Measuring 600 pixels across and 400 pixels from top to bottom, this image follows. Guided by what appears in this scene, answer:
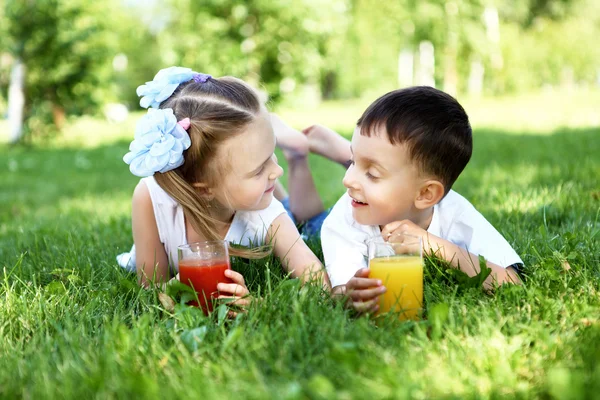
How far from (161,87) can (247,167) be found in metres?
0.52

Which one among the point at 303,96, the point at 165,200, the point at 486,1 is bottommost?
the point at 303,96

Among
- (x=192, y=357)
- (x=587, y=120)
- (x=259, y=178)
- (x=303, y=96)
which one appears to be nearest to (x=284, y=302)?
(x=192, y=357)

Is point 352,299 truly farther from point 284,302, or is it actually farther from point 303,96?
point 303,96

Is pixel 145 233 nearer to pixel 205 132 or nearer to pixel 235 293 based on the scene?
pixel 205 132

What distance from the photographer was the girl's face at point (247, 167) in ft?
7.97

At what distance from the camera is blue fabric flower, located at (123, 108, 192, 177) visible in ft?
7.63

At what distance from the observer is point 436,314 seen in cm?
173

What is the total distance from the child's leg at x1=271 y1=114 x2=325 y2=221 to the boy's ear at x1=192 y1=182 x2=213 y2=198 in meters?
0.83

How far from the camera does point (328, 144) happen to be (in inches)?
131

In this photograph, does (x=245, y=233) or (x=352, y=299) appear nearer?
(x=352, y=299)

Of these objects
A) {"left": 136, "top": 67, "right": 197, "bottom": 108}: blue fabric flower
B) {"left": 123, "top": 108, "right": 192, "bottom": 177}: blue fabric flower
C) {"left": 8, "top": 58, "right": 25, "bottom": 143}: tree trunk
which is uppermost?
{"left": 136, "top": 67, "right": 197, "bottom": 108}: blue fabric flower

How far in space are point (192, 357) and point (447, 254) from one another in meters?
1.05

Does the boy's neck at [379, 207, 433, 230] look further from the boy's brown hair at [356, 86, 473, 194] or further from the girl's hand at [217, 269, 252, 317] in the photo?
the girl's hand at [217, 269, 252, 317]

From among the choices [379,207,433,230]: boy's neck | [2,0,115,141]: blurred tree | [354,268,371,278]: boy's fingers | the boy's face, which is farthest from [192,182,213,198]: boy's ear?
[2,0,115,141]: blurred tree
